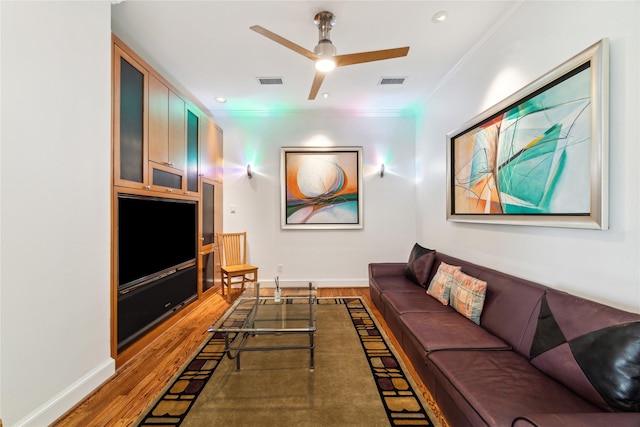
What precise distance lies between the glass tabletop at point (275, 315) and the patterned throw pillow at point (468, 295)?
1292 mm

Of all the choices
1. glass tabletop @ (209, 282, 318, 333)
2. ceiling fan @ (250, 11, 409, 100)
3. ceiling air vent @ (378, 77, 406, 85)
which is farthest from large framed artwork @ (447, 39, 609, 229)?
glass tabletop @ (209, 282, 318, 333)

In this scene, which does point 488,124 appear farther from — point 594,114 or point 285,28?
point 285,28

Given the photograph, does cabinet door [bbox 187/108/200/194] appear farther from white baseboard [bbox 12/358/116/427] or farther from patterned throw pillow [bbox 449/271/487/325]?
patterned throw pillow [bbox 449/271/487/325]

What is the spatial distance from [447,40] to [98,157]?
3.27 meters

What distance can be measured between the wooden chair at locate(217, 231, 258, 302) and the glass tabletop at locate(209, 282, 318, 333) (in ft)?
2.43

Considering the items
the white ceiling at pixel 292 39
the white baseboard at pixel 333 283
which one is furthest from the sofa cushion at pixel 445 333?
the white ceiling at pixel 292 39

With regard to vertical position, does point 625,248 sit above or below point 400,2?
below

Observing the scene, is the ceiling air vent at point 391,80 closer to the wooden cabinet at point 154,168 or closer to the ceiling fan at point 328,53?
the ceiling fan at point 328,53

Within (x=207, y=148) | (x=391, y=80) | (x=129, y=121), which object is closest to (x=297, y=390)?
(x=129, y=121)

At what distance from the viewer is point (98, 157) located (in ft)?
6.21

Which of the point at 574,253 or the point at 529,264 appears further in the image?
the point at 529,264

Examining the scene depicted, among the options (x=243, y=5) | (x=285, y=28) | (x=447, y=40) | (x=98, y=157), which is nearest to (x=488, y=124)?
(x=447, y=40)

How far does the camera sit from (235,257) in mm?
4105

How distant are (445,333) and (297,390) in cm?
115
